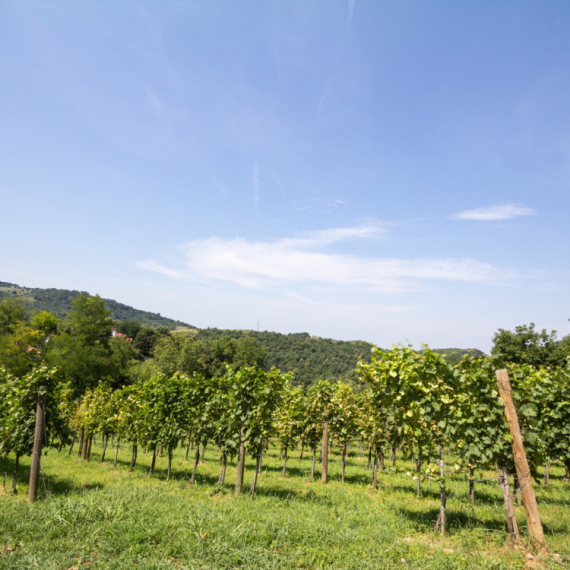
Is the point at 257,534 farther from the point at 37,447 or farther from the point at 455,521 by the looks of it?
the point at 37,447

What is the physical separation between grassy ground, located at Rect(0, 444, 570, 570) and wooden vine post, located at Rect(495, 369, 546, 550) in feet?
1.38

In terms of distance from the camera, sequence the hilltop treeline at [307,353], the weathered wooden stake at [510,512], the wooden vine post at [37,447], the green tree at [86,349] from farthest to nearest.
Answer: the hilltop treeline at [307,353], the green tree at [86,349], the wooden vine post at [37,447], the weathered wooden stake at [510,512]

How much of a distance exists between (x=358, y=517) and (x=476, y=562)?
3.43 m

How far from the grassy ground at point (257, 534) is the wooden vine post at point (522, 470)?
1.38ft

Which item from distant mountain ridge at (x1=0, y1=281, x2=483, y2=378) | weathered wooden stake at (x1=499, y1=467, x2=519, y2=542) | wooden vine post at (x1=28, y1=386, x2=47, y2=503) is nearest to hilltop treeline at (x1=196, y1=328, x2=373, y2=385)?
distant mountain ridge at (x1=0, y1=281, x2=483, y2=378)

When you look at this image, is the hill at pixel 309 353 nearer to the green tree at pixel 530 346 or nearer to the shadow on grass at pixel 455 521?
the green tree at pixel 530 346

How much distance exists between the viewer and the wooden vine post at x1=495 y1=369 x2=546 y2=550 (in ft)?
20.5

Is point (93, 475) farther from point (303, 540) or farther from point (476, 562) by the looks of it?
point (476, 562)

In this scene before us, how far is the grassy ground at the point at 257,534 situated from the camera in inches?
236

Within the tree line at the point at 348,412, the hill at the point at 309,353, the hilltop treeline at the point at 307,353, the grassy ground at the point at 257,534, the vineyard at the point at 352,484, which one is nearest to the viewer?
the grassy ground at the point at 257,534

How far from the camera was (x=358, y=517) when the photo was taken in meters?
8.86

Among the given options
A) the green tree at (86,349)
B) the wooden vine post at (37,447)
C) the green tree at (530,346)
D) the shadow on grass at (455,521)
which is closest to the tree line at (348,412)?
the wooden vine post at (37,447)

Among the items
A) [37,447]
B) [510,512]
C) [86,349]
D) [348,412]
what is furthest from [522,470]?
[86,349]

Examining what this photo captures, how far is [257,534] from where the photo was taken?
697cm
